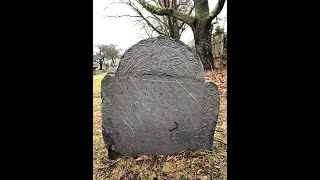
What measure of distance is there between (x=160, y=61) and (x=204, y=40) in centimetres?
484

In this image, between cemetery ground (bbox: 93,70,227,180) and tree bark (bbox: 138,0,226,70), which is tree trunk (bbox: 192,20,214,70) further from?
cemetery ground (bbox: 93,70,227,180)

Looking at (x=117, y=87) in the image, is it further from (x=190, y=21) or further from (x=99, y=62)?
(x=99, y=62)

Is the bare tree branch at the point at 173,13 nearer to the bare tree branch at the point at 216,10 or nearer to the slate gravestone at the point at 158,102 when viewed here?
the bare tree branch at the point at 216,10

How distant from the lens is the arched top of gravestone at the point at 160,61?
199 centimetres

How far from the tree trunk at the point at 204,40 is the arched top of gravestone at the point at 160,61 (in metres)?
4.65

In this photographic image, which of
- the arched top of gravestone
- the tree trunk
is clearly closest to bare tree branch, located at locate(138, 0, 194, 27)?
the tree trunk

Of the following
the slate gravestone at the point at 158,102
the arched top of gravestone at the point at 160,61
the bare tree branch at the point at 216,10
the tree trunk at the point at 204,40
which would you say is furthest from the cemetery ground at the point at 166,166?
the bare tree branch at the point at 216,10

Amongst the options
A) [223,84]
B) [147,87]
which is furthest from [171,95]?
[223,84]

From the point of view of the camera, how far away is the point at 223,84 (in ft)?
16.9

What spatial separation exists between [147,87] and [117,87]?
31cm

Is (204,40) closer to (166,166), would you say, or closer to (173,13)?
(173,13)

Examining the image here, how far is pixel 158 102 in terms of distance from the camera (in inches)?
82.4

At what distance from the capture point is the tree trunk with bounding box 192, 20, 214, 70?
6335mm

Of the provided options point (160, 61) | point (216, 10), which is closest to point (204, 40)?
point (216, 10)
